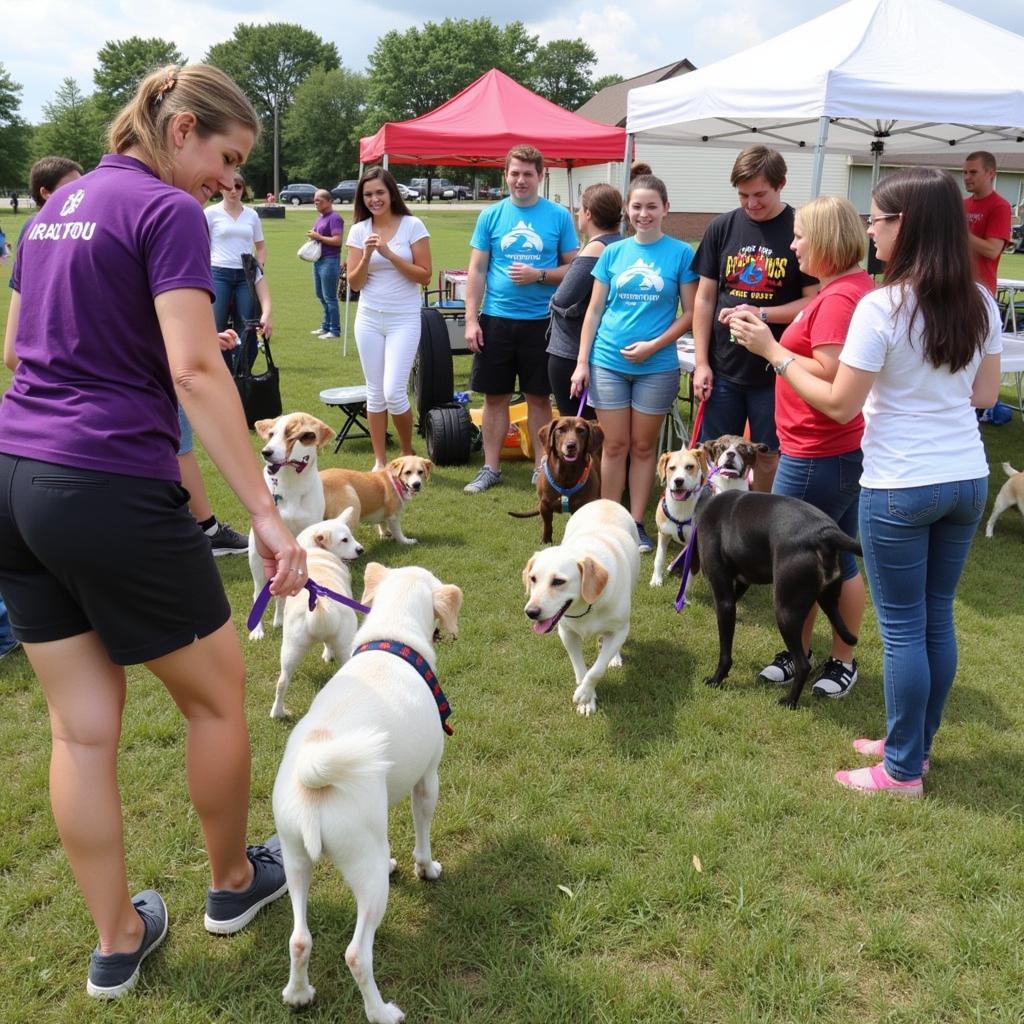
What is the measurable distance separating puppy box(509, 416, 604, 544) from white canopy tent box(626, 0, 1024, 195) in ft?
9.36

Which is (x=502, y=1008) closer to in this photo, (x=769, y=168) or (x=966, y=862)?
(x=966, y=862)

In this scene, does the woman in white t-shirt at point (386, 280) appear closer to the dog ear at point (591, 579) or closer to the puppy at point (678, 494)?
the puppy at point (678, 494)

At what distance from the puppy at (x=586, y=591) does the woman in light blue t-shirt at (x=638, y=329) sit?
1.35m

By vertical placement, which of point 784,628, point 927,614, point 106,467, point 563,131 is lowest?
point 784,628

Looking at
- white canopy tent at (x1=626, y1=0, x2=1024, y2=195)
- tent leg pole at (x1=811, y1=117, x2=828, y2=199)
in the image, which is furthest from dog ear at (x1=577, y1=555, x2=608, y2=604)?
white canopy tent at (x1=626, y1=0, x2=1024, y2=195)

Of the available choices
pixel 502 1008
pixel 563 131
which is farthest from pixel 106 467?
pixel 563 131

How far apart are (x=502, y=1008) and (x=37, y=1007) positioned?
1306 mm

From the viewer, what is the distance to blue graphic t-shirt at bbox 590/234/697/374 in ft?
17.6

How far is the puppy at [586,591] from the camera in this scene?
11.9 feet

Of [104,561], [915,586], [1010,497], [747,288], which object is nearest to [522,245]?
[747,288]

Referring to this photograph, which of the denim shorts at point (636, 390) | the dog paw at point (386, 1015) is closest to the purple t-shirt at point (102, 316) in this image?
the dog paw at point (386, 1015)

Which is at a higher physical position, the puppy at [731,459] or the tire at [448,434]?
the puppy at [731,459]

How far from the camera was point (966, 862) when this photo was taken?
2852 millimetres

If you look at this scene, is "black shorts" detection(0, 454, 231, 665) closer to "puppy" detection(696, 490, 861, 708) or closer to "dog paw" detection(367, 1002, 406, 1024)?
"dog paw" detection(367, 1002, 406, 1024)
